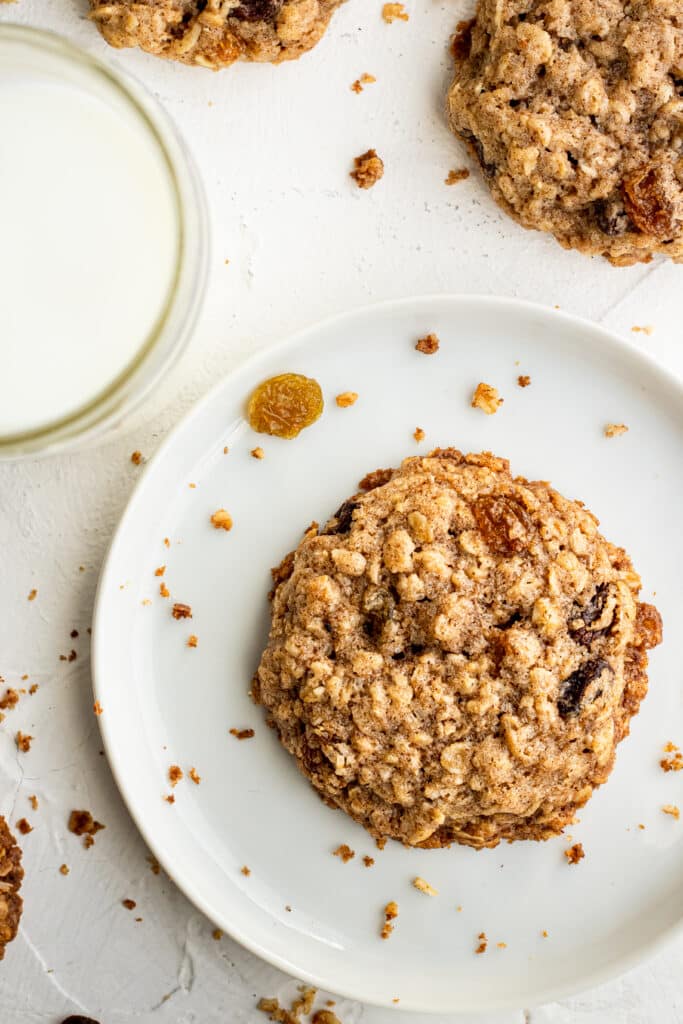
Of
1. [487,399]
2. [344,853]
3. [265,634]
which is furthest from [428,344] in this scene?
[344,853]

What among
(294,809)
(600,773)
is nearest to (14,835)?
(294,809)

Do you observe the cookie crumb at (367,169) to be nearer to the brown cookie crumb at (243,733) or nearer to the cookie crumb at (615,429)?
the cookie crumb at (615,429)

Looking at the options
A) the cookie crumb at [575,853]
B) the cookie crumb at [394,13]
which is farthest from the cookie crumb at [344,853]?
the cookie crumb at [394,13]

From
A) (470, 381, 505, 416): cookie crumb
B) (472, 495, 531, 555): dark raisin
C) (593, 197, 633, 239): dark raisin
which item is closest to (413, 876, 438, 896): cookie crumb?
(472, 495, 531, 555): dark raisin

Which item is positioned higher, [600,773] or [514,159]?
[514,159]

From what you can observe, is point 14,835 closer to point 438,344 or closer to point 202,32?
point 438,344

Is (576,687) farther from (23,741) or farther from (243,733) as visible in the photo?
(23,741)

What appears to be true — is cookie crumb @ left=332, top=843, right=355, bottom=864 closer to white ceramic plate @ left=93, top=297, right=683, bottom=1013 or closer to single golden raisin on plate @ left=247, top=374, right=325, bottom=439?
white ceramic plate @ left=93, top=297, right=683, bottom=1013
